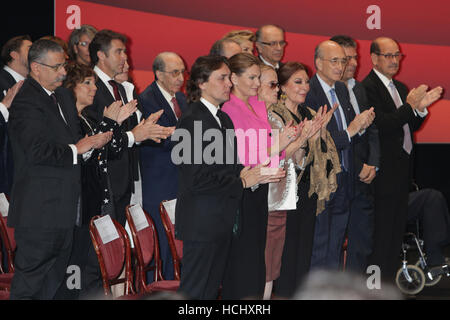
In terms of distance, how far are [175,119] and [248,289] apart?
137 centimetres

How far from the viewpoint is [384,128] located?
4879mm

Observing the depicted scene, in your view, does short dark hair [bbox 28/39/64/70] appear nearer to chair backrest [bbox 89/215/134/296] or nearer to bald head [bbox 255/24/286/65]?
chair backrest [bbox 89/215/134/296]

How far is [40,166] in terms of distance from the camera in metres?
3.35

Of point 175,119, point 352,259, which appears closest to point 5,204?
point 175,119

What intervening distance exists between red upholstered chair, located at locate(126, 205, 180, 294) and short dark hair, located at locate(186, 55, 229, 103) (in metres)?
0.67

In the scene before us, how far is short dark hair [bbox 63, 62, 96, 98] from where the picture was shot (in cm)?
378

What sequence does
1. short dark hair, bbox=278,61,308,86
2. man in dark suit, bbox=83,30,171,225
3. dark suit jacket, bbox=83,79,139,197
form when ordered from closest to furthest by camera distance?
man in dark suit, bbox=83,30,171,225, dark suit jacket, bbox=83,79,139,197, short dark hair, bbox=278,61,308,86

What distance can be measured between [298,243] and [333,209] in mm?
513

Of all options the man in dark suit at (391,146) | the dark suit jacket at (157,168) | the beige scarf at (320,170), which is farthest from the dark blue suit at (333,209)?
the dark suit jacket at (157,168)

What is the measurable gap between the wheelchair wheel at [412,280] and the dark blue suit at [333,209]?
2.45 feet

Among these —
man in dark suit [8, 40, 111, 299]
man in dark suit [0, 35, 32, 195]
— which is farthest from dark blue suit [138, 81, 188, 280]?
man in dark suit [0, 35, 32, 195]

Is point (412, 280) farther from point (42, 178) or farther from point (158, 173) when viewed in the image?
point (42, 178)

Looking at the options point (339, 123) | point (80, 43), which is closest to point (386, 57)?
point (339, 123)

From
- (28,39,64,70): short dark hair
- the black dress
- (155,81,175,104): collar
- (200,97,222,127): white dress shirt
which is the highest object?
(28,39,64,70): short dark hair
